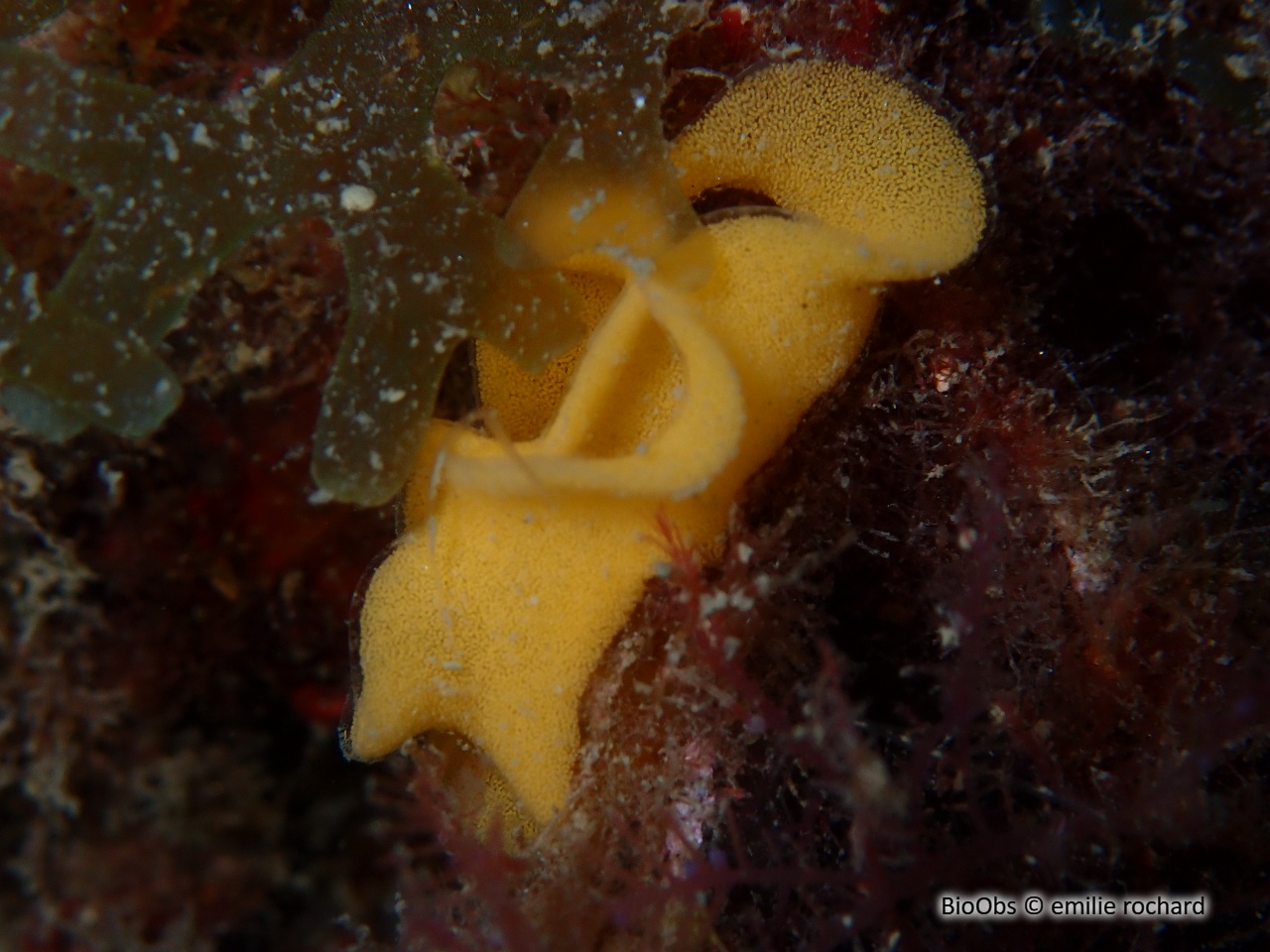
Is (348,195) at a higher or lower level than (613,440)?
higher

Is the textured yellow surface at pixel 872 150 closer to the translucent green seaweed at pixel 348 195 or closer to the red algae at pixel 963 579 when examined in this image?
the red algae at pixel 963 579

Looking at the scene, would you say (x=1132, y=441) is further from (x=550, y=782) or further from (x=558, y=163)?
(x=550, y=782)

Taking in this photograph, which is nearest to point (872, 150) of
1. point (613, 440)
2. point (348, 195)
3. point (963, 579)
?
point (613, 440)

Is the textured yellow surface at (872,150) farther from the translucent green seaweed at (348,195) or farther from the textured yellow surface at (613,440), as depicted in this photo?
the translucent green seaweed at (348,195)

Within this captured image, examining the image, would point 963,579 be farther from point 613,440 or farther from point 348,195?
point 348,195

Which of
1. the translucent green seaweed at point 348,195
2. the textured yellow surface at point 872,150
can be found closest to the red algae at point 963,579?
the textured yellow surface at point 872,150

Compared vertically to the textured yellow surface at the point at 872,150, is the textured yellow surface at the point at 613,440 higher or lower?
lower
